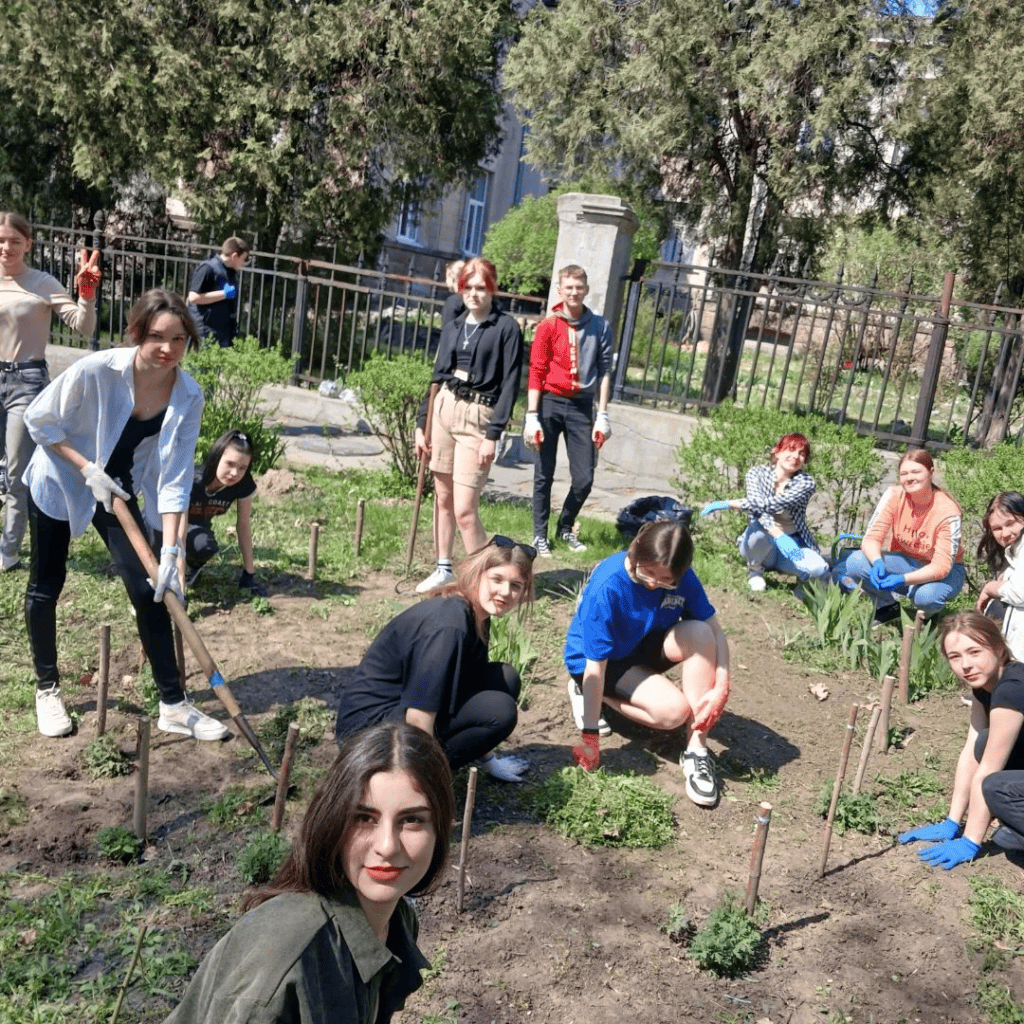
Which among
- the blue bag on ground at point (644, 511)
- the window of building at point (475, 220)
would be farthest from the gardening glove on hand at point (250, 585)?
the window of building at point (475, 220)

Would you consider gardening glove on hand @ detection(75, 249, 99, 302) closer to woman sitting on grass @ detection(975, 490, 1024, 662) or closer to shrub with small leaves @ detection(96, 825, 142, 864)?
shrub with small leaves @ detection(96, 825, 142, 864)

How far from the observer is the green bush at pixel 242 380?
7668mm

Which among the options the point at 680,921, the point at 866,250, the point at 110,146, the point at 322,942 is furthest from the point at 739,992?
the point at 866,250

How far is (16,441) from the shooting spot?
5562mm

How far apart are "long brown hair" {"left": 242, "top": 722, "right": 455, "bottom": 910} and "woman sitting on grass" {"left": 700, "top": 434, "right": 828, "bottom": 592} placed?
4.99 m

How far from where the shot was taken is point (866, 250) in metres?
21.0

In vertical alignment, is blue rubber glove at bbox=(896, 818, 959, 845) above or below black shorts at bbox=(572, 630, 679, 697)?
below

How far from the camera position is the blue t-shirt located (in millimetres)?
4320

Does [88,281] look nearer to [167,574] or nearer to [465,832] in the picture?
[167,574]

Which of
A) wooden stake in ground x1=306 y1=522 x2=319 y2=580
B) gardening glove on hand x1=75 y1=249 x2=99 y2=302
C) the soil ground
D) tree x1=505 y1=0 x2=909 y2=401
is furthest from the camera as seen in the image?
tree x1=505 y1=0 x2=909 y2=401

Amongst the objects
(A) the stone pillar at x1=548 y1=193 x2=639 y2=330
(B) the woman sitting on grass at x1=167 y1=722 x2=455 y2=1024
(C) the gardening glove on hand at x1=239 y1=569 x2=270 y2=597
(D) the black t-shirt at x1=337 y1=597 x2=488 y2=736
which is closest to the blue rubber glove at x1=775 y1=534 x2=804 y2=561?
(C) the gardening glove on hand at x1=239 y1=569 x2=270 y2=597

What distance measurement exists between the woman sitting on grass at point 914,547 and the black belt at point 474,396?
2219mm

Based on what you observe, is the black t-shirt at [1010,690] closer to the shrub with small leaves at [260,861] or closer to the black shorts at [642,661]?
the black shorts at [642,661]

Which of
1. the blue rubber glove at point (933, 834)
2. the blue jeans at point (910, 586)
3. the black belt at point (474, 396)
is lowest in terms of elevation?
the blue rubber glove at point (933, 834)
